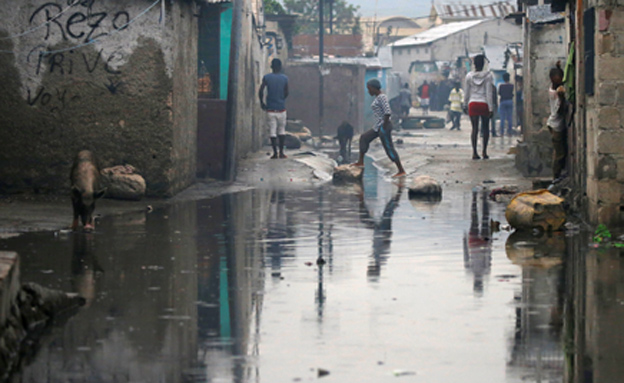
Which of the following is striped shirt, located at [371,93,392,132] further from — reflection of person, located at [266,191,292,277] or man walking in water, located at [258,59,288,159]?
reflection of person, located at [266,191,292,277]

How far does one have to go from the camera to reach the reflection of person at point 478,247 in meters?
7.29

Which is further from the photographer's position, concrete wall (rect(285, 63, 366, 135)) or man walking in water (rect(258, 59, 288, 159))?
concrete wall (rect(285, 63, 366, 135))

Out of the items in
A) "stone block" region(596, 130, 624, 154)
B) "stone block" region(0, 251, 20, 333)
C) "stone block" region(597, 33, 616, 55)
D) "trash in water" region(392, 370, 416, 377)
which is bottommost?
"trash in water" region(392, 370, 416, 377)

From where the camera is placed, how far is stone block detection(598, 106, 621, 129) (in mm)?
9531

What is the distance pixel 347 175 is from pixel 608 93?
23.2ft

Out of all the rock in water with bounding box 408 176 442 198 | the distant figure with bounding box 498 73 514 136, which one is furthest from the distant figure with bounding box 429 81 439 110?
the rock in water with bounding box 408 176 442 198

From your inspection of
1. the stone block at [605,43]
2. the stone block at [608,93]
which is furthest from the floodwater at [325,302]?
the stone block at [605,43]

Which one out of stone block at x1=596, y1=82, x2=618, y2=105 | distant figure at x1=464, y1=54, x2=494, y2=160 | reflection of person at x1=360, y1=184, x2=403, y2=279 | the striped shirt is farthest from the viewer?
distant figure at x1=464, y1=54, x2=494, y2=160

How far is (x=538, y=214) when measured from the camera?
9.60 m

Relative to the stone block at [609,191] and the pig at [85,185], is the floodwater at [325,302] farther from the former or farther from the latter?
the stone block at [609,191]

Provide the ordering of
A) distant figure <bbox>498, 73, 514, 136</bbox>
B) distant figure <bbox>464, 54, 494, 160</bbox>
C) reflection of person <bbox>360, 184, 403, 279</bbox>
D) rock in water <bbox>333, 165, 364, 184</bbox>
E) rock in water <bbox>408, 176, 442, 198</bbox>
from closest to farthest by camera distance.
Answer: reflection of person <bbox>360, 184, 403, 279</bbox>
rock in water <bbox>408, 176, 442, 198</bbox>
rock in water <bbox>333, 165, 364, 184</bbox>
distant figure <bbox>464, 54, 494, 160</bbox>
distant figure <bbox>498, 73, 514, 136</bbox>

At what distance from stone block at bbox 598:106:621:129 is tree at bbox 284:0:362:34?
51493 millimetres

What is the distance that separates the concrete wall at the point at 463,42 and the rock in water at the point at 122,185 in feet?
178

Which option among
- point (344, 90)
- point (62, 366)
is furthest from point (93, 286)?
point (344, 90)
